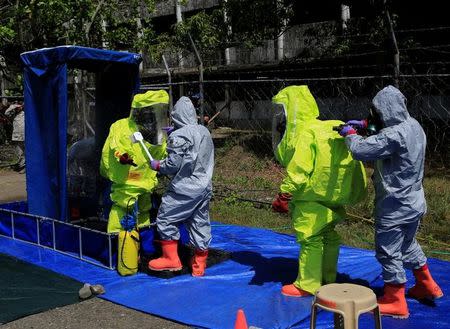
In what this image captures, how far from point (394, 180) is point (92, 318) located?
8.41 feet

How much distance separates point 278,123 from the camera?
15.5 feet

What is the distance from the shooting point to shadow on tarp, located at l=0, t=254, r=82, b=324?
175 inches

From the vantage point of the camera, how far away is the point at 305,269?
4473 mm

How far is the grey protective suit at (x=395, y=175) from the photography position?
402 centimetres

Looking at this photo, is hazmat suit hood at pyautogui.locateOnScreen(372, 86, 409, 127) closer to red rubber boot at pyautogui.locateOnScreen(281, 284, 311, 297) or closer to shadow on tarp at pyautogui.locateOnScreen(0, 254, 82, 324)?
red rubber boot at pyautogui.locateOnScreen(281, 284, 311, 297)

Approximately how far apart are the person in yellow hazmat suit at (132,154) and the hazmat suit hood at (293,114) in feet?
4.62

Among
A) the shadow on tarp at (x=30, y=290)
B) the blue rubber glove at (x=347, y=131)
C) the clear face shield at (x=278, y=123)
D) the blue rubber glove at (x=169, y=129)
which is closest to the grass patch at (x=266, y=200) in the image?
the clear face shield at (x=278, y=123)

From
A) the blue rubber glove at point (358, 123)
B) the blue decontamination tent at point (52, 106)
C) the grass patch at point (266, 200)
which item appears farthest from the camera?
the grass patch at point (266, 200)

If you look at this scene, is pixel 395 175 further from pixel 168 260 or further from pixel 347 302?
pixel 168 260

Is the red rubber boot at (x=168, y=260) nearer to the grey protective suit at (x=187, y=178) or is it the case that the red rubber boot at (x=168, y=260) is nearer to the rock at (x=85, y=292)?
the grey protective suit at (x=187, y=178)

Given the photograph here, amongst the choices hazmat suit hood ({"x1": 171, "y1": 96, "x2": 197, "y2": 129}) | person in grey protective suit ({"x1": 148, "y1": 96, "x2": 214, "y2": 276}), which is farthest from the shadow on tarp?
hazmat suit hood ({"x1": 171, "y1": 96, "x2": 197, "y2": 129})

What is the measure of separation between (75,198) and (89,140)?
73 centimetres

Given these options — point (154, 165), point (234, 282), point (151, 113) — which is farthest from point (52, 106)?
point (234, 282)

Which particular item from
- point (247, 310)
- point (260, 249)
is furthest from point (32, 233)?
point (247, 310)
